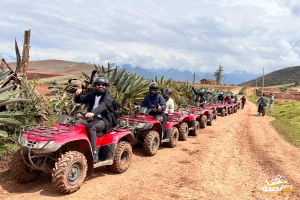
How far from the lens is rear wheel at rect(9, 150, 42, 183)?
5273 millimetres

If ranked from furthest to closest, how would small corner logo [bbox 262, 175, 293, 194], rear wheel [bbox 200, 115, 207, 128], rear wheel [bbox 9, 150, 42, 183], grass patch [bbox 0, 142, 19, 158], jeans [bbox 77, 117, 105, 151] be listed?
rear wheel [bbox 200, 115, 207, 128]
grass patch [bbox 0, 142, 19, 158]
small corner logo [bbox 262, 175, 293, 194]
jeans [bbox 77, 117, 105, 151]
rear wheel [bbox 9, 150, 42, 183]

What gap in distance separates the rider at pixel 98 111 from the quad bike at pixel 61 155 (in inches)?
5.2

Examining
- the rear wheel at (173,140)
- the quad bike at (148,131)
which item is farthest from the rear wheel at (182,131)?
the quad bike at (148,131)

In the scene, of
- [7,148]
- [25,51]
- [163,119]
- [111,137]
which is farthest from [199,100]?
[7,148]

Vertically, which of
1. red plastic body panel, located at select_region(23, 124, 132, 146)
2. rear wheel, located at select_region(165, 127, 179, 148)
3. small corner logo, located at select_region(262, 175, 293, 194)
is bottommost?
small corner logo, located at select_region(262, 175, 293, 194)

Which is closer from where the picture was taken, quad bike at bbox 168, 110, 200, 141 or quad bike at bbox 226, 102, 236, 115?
quad bike at bbox 168, 110, 200, 141

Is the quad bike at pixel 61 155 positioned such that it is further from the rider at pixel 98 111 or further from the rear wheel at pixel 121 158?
the rider at pixel 98 111

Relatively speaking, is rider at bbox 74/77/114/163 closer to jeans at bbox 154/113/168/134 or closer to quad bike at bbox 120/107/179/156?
quad bike at bbox 120/107/179/156

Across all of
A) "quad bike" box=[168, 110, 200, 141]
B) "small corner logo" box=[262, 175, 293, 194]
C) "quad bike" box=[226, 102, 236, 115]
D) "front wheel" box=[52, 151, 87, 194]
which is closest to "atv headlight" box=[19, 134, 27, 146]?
"front wheel" box=[52, 151, 87, 194]

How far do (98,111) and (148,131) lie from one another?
107 inches

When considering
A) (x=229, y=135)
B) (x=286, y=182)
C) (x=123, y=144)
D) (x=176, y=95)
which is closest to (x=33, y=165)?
(x=123, y=144)

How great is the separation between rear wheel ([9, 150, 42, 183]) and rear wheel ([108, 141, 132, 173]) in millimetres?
1674

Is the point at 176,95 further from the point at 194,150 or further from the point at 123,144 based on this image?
the point at 123,144

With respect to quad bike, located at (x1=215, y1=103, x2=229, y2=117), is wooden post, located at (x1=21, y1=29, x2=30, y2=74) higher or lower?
higher
